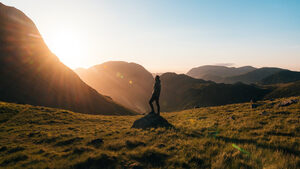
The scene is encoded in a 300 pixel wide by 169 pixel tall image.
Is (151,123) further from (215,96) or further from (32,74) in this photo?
(215,96)

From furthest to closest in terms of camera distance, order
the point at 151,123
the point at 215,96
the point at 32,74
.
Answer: the point at 215,96 < the point at 32,74 < the point at 151,123

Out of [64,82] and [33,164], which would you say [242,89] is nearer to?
[64,82]

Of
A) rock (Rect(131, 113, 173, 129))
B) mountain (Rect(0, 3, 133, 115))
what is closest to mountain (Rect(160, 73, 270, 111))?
mountain (Rect(0, 3, 133, 115))

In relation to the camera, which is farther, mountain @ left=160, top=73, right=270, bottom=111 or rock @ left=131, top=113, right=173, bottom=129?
mountain @ left=160, top=73, right=270, bottom=111

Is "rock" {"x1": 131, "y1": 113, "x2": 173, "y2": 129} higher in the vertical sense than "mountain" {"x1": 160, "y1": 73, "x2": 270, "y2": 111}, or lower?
higher

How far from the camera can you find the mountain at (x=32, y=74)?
166ft

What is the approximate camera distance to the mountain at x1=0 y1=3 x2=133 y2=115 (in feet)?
166

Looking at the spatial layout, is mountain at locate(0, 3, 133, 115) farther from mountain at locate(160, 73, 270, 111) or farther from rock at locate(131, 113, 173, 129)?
mountain at locate(160, 73, 270, 111)

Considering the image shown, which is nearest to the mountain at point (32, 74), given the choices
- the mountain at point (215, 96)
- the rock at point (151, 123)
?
the rock at point (151, 123)

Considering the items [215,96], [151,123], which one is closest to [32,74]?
[151,123]

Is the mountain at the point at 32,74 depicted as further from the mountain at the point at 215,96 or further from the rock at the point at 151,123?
the mountain at the point at 215,96

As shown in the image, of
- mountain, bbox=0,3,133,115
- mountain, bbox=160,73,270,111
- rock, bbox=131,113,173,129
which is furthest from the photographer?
mountain, bbox=160,73,270,111

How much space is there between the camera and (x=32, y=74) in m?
58.1

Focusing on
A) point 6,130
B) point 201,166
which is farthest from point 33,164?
point 6,130
